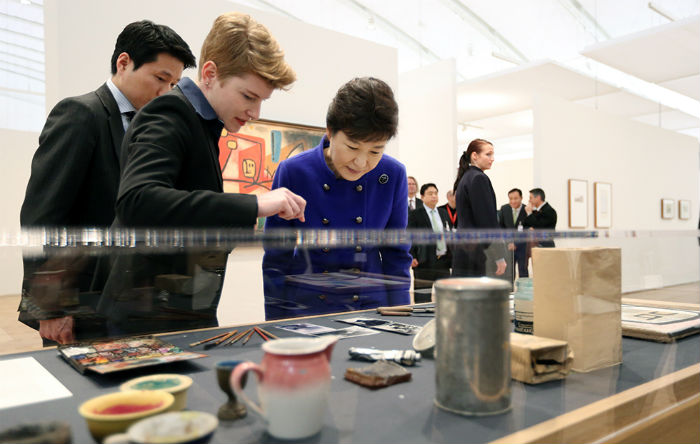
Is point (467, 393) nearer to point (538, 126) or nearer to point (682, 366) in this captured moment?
point (682, 366)

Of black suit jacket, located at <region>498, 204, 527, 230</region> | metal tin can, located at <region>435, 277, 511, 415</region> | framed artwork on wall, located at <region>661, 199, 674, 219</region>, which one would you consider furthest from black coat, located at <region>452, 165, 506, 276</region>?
framed artwork on wall, located at <region>661, 199, 674, 219</region>

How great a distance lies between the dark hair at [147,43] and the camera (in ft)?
5.49

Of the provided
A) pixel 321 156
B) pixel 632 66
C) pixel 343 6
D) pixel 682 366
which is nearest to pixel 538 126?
pixel 632 66

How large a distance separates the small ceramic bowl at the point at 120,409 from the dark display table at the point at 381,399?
0.11 ft

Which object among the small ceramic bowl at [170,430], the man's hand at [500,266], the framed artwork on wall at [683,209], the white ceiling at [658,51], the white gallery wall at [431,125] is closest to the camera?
the small ceramic bowl at [170,430]

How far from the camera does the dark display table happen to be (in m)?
0.68

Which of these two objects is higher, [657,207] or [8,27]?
[8,27]

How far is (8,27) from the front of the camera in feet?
18.9

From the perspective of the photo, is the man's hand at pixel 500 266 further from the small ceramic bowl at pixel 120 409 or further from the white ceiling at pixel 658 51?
the white ceiling at pixel 658 51

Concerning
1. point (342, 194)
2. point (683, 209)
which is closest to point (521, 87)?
point (683, 209)

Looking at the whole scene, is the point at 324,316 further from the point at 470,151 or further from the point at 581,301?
the point at 470,151

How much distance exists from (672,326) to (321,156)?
46.6 inches

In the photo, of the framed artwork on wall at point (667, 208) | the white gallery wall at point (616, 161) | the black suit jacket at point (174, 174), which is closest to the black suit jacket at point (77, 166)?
the black suit jacket at point (174, 174)

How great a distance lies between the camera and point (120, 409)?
0.63 m
